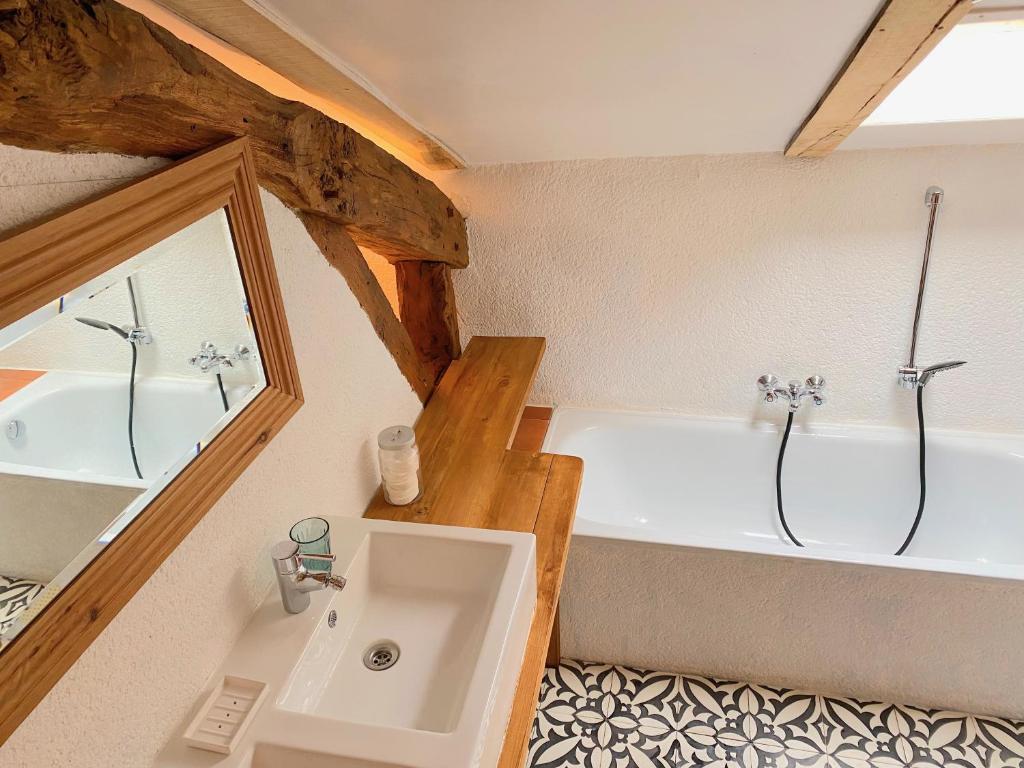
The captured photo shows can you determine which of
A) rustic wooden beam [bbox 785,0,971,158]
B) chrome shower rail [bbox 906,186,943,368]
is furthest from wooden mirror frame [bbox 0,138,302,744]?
chrome shower rail [bbox 906,186,943,368]

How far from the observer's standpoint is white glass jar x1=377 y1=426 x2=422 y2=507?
1508 millimetres

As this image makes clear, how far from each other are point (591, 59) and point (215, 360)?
0.87 meters

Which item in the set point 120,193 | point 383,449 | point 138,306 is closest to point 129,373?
point 138,306

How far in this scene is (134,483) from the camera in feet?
2.99

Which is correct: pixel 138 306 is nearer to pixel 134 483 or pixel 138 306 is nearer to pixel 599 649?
pixel 134 483

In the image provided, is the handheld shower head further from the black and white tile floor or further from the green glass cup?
the black and white tile floor

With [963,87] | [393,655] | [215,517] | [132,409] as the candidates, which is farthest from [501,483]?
[963,87]

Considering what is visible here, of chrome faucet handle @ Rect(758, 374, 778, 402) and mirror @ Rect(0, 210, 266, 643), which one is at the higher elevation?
mirror @ Rect(0, 210, 266, 643)

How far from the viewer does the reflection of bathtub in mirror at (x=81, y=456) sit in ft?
2.45

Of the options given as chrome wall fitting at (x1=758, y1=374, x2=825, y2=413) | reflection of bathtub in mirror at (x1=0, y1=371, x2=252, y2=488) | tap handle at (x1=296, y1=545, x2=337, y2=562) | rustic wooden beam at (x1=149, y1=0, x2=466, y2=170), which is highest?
rustic wooden beam at (x1=149, y1=0, x2=466, y2=170)

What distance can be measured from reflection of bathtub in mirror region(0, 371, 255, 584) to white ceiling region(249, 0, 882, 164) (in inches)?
24.4

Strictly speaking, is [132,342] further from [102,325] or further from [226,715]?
[226,715]

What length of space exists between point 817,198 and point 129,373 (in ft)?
6.33

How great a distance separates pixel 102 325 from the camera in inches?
34.2
